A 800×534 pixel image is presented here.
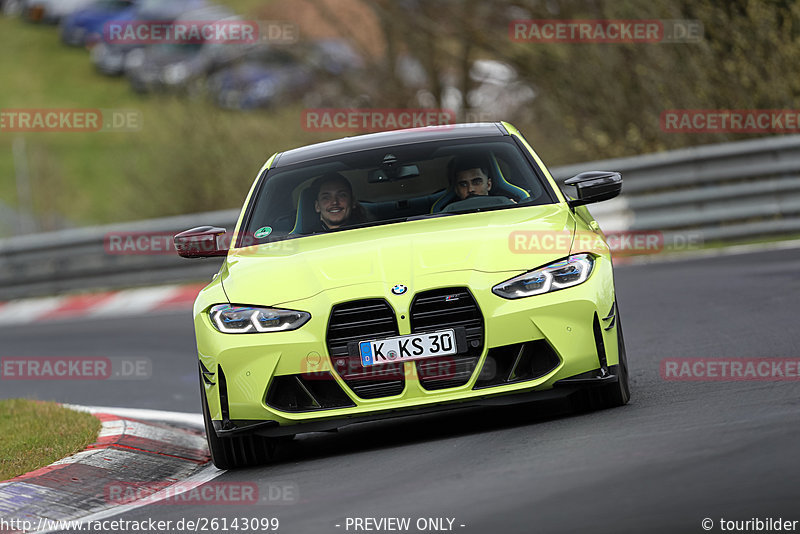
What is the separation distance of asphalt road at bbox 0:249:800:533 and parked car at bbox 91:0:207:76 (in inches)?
1894

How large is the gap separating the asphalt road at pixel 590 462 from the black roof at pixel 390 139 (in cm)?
163

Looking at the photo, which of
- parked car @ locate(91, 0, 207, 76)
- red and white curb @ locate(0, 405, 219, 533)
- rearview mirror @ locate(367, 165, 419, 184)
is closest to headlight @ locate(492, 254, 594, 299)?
rearview mirror @ locate(367, 165, 419, 184)

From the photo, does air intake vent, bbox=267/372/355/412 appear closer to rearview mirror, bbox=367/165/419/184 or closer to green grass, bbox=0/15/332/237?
rearview mirror, bbox=367/165/419/184

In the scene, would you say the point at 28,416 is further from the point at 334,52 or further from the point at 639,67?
the point at 334,52

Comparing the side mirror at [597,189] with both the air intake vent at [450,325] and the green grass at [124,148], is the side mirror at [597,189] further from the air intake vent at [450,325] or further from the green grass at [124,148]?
the green grass at [124,148]

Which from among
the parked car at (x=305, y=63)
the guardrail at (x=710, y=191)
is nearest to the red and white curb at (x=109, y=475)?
the guardrail at (x=710, y=191)

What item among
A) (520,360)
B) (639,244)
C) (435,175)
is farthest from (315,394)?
(639,244)

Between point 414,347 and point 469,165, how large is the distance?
1874mm

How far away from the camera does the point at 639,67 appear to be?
19.3 meters

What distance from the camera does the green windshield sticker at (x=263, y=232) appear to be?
821cm

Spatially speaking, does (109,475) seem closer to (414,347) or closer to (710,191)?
(414,347)

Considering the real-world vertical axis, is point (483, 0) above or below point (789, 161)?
above

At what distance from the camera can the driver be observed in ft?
27.0

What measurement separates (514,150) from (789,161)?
25.3ft
